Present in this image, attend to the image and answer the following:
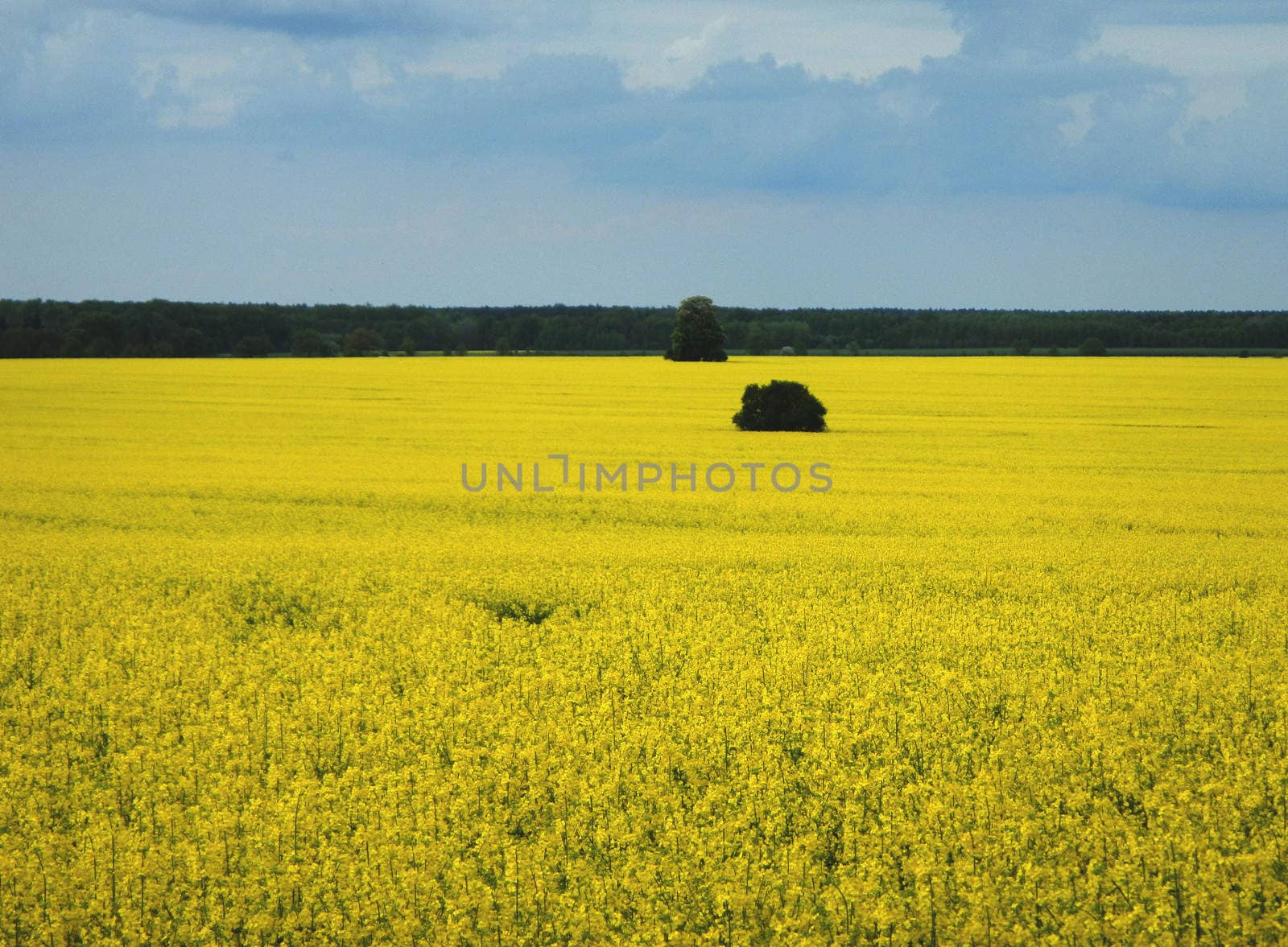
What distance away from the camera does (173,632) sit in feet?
37.1

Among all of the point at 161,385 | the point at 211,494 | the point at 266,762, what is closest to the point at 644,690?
the point at 266,762

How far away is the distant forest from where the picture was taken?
290 ft

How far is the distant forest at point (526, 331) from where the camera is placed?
88.3m

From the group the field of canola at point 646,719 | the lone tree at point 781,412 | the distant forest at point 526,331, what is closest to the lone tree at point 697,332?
the distant forest at point 526,331

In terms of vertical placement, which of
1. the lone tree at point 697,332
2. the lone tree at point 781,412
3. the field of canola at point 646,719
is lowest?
the field of canola at point 646,719

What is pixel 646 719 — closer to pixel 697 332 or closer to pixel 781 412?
pixel 781 412

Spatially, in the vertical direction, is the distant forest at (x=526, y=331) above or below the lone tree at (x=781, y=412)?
above

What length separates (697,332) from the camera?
8175 centimetres

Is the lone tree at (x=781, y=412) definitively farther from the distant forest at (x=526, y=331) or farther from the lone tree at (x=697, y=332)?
A: the distant forest at (x=526, y=331)

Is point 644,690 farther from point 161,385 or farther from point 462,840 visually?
point 161,385

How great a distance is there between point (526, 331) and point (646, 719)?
102660 mm

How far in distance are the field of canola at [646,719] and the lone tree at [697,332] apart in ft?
200

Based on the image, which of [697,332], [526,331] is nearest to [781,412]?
[697,332]

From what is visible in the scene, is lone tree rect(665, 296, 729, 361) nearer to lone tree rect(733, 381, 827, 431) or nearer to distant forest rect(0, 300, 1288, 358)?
distant forest rect(0, 300, 1288, 358)
